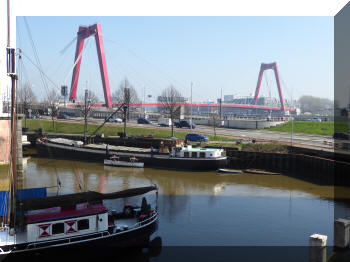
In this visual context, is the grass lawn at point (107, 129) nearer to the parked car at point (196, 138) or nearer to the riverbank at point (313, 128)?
the parked car at point (196, 138)

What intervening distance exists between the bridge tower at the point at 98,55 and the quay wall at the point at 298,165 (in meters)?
50.2

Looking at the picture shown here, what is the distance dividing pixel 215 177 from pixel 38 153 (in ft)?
94.6

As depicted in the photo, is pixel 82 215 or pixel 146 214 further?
pixel 146 214

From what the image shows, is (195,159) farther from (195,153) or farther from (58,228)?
(58,228)

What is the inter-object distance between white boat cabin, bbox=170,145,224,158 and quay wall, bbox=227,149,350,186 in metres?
2.56

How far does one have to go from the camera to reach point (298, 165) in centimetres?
3994

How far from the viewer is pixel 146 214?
68.4 ft

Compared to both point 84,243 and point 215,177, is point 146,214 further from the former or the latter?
point 215,177

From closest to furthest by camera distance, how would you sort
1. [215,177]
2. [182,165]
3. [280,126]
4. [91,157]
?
[215,177], [182,165], [91,157], [280,126]

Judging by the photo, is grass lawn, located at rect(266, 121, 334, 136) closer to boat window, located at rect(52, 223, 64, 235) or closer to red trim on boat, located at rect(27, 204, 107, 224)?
red trim on boat, located at rect(27, 204, 107, 224)

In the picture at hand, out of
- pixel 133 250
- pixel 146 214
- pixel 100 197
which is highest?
pixel 100 197

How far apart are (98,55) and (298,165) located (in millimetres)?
63074

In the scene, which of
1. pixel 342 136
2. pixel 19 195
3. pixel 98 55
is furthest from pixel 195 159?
pixel 98 55
